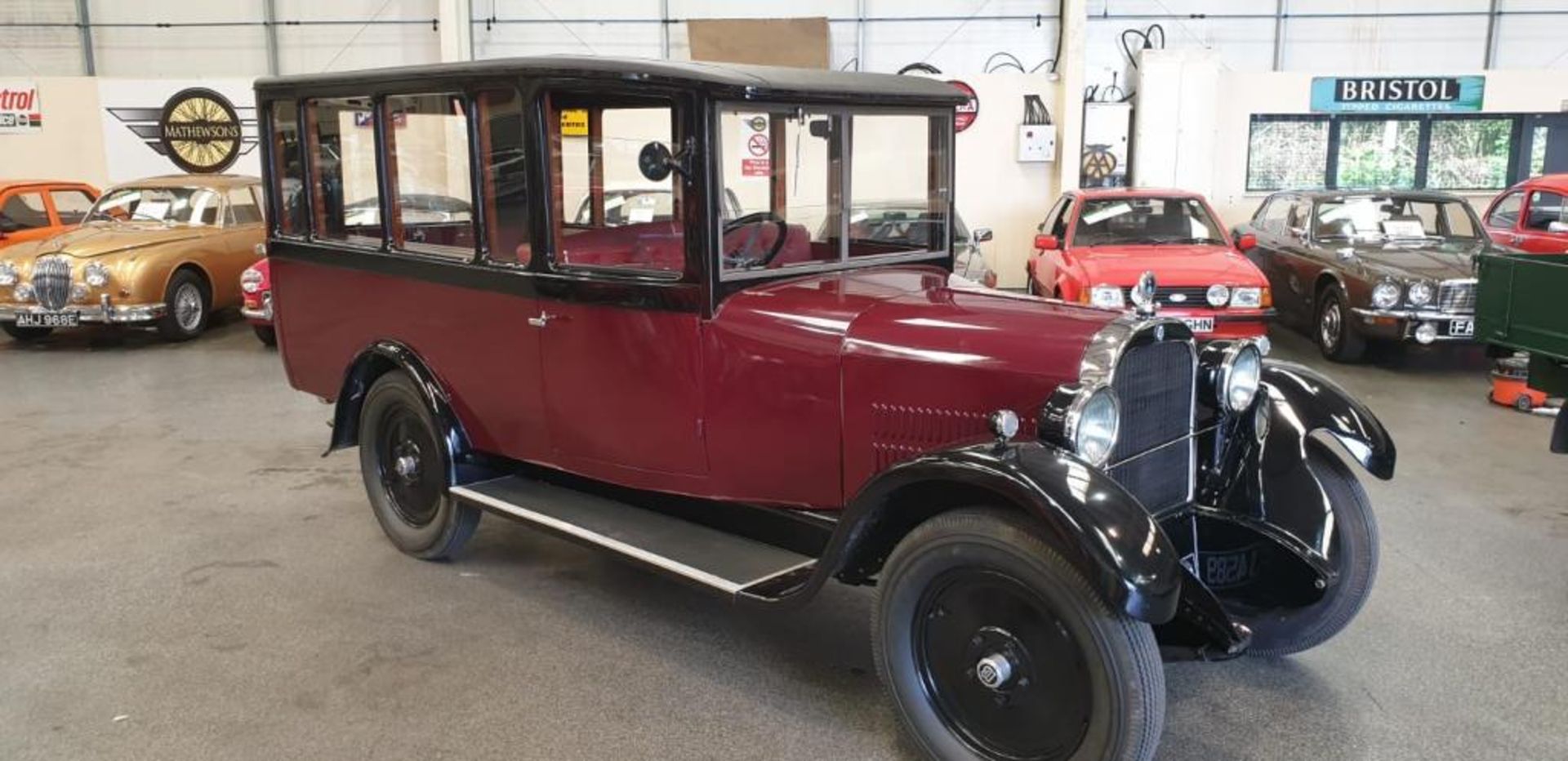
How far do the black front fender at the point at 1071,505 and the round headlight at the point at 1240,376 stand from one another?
864 mm

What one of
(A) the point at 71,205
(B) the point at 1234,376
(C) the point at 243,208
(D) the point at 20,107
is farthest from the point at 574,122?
(D) the point at 20,107

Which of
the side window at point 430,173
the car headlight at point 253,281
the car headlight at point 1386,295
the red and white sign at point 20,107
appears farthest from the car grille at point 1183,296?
the red and white sign at point 20,107

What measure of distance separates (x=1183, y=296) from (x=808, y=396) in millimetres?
5268

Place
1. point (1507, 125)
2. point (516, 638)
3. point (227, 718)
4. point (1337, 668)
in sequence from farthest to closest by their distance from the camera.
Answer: point (1507, 125) < point (516, 638) < point (1337, 668) < point (227, 718)

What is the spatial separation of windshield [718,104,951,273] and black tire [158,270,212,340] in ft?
25.8

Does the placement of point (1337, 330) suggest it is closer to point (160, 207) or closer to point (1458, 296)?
point (1458, 296)

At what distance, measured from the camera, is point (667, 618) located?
3.99 metres

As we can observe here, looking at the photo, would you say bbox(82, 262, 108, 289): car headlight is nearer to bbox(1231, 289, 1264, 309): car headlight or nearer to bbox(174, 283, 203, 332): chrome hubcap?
bbox(174, 283, 203, 332): chrome hubcap

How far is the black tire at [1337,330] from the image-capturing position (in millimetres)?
8414

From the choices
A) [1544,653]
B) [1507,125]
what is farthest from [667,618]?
[1507,125]

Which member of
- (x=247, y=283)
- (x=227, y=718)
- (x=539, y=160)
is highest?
(x=539, y=160)

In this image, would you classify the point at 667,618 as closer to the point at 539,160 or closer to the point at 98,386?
the point at 539,160

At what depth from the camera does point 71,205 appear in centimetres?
1143

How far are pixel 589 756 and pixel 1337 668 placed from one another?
2.31 meters
